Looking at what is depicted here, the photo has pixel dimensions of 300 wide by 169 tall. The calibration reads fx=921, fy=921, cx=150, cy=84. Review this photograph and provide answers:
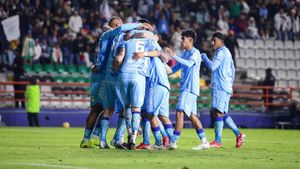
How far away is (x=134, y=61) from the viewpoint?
17469 mm

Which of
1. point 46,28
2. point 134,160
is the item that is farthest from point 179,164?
point 46,28

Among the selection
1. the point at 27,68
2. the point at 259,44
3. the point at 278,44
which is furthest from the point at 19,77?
the point at 278,44

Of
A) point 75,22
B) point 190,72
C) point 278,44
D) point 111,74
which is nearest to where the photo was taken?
point 111,74

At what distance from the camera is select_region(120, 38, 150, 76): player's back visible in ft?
57.2

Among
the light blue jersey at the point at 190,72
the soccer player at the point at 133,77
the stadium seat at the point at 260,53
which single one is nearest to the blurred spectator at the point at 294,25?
the stadium seat at the point at 260,53

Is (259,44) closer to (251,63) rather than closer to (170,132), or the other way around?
(251,63)

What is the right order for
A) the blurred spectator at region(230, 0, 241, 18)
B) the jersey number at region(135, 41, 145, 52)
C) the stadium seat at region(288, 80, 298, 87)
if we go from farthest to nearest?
the blurred spectator at region(230, 0, 241, 18), the stadium seat at region(288, 80, 298, 87), the jersey number at region(135, 41, 145, 52)

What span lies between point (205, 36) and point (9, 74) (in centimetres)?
937

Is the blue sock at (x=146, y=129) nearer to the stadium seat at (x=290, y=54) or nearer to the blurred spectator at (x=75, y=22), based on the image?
the blurred spectator at (x=75, y=22)

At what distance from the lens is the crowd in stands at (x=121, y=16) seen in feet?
117

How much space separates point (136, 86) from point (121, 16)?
21.5 metres

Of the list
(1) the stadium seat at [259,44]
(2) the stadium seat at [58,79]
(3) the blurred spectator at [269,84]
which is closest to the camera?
(2) the stadium seat at [58,79]

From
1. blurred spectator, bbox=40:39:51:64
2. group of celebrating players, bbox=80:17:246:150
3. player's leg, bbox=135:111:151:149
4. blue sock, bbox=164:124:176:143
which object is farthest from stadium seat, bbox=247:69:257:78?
player's leg, bbox=135:111:151:149

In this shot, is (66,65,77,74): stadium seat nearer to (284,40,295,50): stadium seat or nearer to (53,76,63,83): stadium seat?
(53,76,63,83): stadium seat
